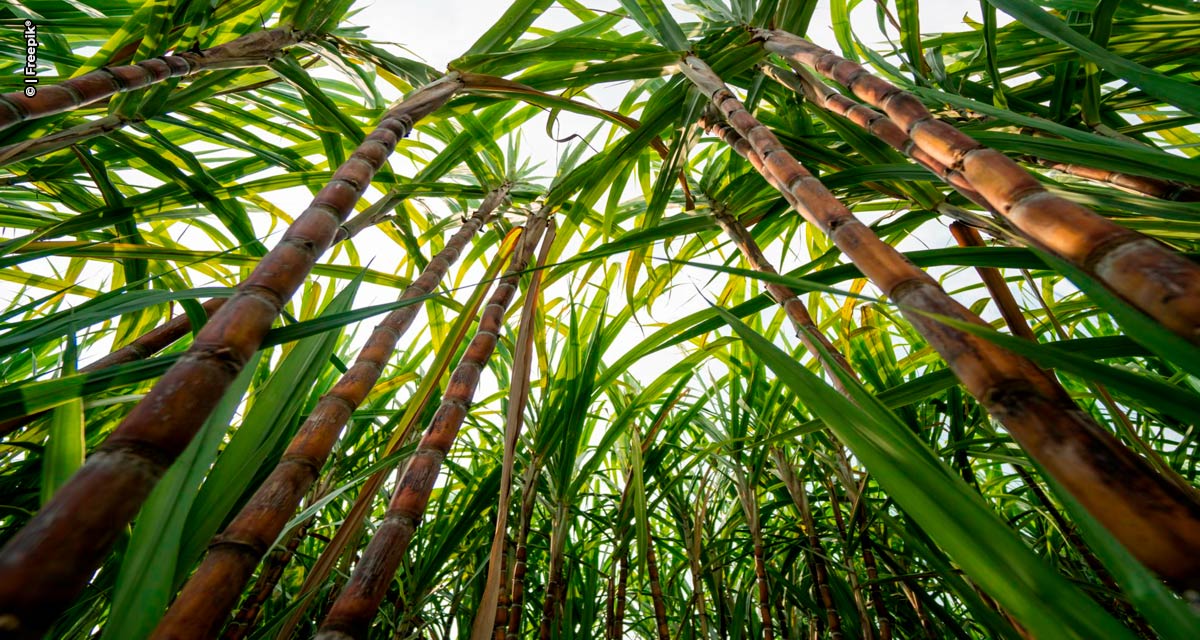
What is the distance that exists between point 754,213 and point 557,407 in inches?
27.9

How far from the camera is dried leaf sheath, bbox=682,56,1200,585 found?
28cm

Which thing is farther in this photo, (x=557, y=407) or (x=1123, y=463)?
(x=557, y=407)

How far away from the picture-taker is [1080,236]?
1.23ft

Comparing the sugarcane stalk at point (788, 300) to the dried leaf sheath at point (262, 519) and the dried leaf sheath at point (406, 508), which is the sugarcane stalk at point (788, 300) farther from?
the dried leaf sheath at point (262, 519)

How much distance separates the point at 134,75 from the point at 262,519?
0.91m

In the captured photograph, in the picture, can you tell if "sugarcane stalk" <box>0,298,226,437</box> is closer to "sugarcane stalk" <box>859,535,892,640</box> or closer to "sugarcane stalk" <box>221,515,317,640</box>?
"sugarcane stalk" <box>221,515,317,640</box>

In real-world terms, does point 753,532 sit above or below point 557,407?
Answer: below

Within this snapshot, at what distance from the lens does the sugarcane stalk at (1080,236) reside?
1.04 ft

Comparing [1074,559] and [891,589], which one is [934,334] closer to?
[891,589]

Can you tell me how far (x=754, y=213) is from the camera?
55.4 inches

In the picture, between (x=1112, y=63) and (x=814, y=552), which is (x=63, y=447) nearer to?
(x=1112, y=63)

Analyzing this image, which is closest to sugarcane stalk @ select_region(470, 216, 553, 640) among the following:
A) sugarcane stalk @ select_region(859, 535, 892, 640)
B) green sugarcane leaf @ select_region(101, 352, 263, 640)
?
green sugarcane leaf @ select_region(101, 352, 263, 640)

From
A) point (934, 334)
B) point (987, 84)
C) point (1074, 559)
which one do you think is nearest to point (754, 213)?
point (987, 84)

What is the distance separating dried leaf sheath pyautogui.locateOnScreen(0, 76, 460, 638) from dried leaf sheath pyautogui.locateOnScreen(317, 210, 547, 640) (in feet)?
0.65
